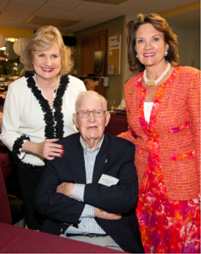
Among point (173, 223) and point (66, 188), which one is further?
point (173, 223)

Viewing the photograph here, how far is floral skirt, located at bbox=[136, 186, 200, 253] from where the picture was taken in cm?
158

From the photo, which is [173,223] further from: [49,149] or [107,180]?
[49,149]

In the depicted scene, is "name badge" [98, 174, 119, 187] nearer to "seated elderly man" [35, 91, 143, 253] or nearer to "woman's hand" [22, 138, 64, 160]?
"seated elderly man" [35, 91, 143, 253]

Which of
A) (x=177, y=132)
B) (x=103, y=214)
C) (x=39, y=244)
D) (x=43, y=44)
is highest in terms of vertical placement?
(x=43, y=44)

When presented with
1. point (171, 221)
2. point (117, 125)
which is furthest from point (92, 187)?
point (117, 125)

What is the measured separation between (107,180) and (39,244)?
70 cm

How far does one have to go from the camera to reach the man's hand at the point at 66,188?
1.45 m

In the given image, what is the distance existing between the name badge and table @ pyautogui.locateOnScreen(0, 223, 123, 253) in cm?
64

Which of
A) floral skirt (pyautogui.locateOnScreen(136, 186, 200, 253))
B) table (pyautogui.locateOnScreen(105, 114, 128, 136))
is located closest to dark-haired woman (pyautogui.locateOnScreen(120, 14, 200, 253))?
floral skirt (pyautogui.locateOnScreen(136, 186, 200, 253))

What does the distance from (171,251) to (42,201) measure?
87 centimetres

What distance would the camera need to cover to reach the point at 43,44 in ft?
5.65

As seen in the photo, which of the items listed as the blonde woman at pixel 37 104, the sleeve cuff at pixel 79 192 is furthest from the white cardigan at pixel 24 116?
the sleeve cuff at pixel 79 192

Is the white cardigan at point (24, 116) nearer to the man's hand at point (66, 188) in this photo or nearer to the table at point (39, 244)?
the man's hand at point (66, 188)

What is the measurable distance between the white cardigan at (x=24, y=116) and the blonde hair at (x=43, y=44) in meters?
0.15
